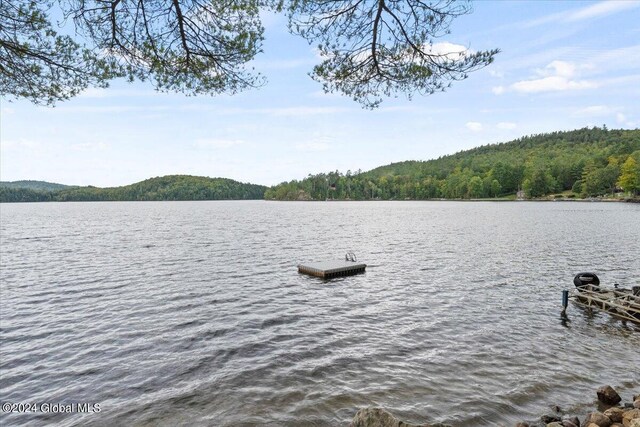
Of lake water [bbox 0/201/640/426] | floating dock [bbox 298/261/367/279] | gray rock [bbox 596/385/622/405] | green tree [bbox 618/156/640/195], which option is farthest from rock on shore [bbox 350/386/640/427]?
green tree [bbox 618/156/640/195]

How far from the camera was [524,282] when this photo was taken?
2995 centimetres

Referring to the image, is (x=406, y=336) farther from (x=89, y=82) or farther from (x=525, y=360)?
(x=89, y=82)

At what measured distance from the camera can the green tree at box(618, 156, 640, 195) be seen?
145 metres

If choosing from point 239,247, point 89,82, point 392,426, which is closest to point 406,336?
point 392,426

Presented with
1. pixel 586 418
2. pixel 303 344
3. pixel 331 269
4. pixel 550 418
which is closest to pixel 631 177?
pixel 331 269

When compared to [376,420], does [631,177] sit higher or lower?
higher

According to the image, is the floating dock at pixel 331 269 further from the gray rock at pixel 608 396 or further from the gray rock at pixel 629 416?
the gray rock at pixel 629 416

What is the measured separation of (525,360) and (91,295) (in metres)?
27.6

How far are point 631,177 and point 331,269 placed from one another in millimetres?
170351

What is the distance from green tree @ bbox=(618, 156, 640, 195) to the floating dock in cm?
16351

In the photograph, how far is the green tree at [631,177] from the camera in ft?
477

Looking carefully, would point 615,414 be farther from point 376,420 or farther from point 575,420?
point 376,420

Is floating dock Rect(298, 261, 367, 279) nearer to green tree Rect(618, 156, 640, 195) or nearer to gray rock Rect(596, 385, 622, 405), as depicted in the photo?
gray rock Rect(596, 385, 622, 405)

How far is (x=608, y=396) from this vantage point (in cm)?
1213
